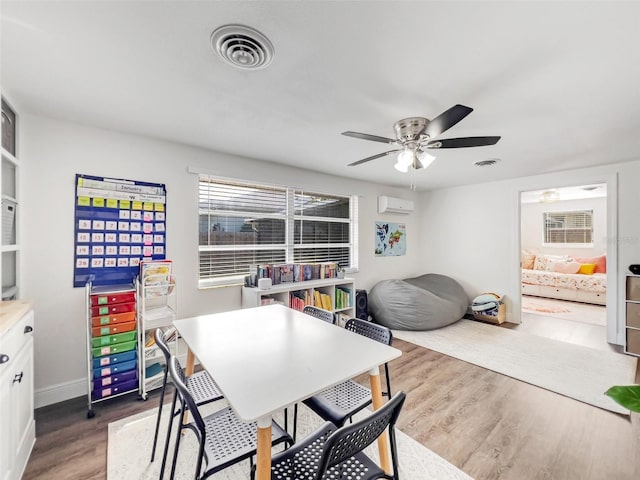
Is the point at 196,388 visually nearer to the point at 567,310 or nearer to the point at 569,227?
the point at 567,310

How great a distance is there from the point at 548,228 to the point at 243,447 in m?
8.70

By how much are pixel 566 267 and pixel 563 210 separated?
157 centimetres

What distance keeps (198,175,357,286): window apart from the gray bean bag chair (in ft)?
2.40

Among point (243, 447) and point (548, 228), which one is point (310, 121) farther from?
point (548, 228)

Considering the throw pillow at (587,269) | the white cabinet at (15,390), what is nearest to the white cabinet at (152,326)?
the white cabinet at (15,390)

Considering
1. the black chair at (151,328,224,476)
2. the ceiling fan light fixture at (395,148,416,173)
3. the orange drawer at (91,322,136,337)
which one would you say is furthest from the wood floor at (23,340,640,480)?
the ceiling fan light fixture at (395,148,416,173)

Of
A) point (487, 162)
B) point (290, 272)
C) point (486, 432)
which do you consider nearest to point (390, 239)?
point (487, 162)

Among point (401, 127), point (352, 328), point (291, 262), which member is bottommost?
point (352, 328)

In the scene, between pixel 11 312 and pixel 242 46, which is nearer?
pixel 242 46

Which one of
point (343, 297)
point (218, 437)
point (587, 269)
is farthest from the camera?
point (587, 269)

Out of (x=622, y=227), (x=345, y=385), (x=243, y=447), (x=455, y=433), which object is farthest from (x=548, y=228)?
(x=243, y=447)

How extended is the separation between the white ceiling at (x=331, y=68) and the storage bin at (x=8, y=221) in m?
0.74

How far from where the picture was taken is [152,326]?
2.33 meters

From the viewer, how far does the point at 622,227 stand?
3.52 metres
